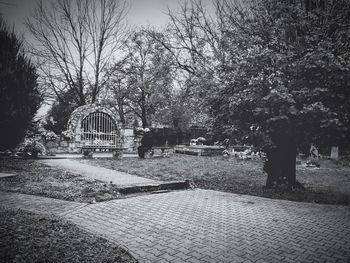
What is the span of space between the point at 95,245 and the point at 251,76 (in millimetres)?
5877

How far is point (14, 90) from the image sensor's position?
9.98m

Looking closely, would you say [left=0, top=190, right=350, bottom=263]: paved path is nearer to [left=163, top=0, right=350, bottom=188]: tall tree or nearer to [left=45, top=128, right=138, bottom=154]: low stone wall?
[left=163, top=0, right=350, bottom=188]: tall tree

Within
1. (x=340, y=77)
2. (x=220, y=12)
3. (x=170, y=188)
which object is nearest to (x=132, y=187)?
(x=170, y=188)

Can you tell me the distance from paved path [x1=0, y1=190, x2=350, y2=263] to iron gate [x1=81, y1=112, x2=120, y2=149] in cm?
1291

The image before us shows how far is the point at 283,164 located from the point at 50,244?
6875mm

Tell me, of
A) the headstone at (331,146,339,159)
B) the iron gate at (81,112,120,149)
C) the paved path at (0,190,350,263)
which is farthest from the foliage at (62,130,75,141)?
the headstone at (331,146,339,159)

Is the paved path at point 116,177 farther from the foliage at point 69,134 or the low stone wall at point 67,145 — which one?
the low stone wall at point 67,145

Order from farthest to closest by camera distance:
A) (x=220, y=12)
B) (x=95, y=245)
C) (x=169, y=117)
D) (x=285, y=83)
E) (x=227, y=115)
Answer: (x=169, y=117) → (x=220, y=12) → (x=227, y=115) → (x=285, y=83) → (x=95, y=245)

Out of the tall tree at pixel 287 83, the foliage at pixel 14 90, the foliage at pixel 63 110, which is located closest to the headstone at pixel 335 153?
the tall tree at pixel 287 83

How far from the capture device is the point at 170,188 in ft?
26.6

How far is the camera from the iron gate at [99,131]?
741 inches

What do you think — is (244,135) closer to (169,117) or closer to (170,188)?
(170,188)

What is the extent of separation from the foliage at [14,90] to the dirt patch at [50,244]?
6.61m

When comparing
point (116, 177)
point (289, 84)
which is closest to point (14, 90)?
point (116, 177)
